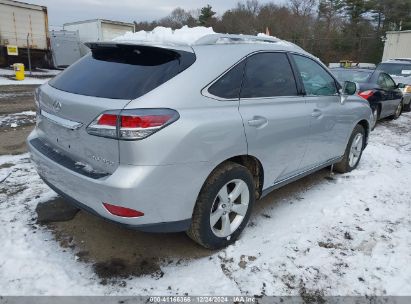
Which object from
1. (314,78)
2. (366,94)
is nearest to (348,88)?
(314,78)

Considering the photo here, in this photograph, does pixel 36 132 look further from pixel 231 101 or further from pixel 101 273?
pixel 231 101

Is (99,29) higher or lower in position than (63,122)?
higher

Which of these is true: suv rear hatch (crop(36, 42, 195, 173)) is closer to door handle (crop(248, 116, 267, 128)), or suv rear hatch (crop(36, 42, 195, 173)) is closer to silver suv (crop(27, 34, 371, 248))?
silver suv (crop(27, 34, 371, 248))

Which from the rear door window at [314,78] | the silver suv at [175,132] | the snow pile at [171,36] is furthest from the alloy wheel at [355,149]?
the snow pile at [171,36]

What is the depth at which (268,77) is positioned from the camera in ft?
11.2

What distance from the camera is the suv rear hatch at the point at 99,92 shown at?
2.55 m

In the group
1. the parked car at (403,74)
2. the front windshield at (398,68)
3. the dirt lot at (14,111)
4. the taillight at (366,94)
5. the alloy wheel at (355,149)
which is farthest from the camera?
the front windshield at (398,68)

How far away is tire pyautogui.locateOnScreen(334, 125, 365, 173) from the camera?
5.02 metres

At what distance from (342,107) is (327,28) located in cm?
4197

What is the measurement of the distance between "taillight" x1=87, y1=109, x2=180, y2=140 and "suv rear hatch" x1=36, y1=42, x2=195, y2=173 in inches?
1.7

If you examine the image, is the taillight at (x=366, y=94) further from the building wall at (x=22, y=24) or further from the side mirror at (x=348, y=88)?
the building wall at (x=22, y=24)

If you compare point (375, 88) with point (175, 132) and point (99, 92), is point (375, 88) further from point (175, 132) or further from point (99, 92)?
point (99, 92)

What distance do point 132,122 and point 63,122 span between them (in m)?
0.73

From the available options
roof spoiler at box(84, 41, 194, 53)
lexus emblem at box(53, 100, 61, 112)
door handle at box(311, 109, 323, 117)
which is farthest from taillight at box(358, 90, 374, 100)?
lexus emblem at box(53, 100, 61, 112)
